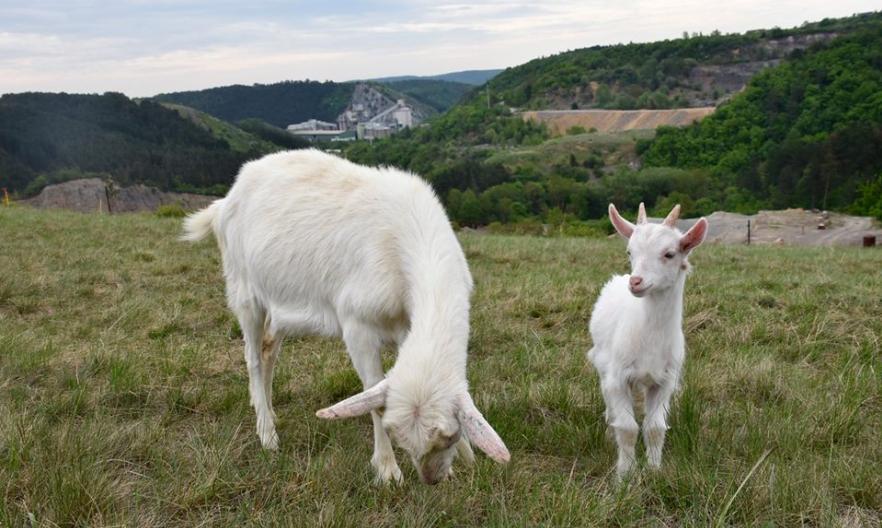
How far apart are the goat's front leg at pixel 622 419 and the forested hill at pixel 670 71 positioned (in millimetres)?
145648

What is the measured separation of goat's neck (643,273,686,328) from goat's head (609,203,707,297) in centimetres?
9

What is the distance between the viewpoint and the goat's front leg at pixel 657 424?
356cm

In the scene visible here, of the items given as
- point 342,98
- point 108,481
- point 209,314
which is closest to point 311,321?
point 108,481

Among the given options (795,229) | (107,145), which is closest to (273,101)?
(107,145)

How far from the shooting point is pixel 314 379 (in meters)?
4.96

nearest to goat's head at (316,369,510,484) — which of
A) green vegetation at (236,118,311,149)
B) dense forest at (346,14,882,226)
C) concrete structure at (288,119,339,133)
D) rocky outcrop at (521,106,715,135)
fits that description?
dense forest at (346,14,882,226)

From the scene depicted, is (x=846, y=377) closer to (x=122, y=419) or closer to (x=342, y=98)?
(x=122, y=419)

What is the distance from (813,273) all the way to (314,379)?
7112 millimetres

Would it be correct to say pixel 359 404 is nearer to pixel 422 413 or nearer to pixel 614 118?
pixel 422 413

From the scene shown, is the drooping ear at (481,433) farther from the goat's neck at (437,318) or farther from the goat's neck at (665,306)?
the goat's neck at (665,306)

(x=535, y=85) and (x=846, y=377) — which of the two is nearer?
(x=846, y=377)

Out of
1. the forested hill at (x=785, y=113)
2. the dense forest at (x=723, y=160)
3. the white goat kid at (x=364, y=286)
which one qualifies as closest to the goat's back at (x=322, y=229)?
the white goat kid at (x=364, y=286)

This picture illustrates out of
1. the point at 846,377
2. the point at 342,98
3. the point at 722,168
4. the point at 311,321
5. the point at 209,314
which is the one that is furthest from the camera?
the point at 342,98

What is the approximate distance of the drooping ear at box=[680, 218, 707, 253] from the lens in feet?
11.2
